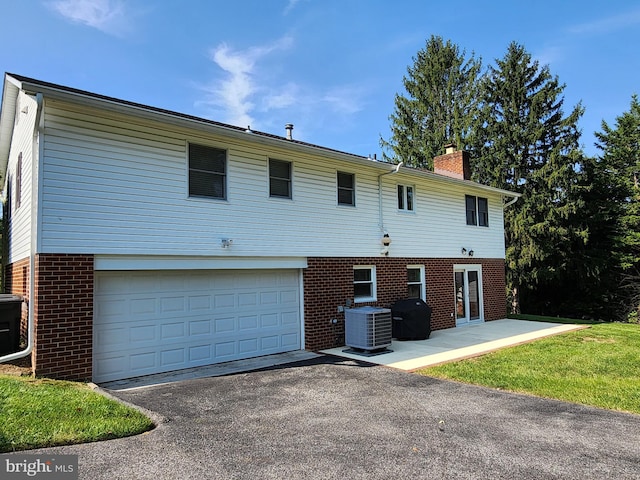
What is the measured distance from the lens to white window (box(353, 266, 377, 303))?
37.2ft

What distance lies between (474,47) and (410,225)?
22.7 metres

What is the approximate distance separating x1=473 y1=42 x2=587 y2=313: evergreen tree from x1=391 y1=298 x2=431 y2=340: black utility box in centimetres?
1461

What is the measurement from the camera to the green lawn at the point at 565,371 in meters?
6.40

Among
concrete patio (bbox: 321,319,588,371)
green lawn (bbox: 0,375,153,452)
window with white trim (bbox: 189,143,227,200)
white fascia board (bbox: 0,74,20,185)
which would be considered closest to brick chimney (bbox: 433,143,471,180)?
concrete patio (bbox: 321,319,588,371)

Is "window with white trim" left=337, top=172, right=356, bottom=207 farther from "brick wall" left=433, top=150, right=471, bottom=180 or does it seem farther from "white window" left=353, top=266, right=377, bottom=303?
"brick wall" left=433, top=150, right=471, bottom=180

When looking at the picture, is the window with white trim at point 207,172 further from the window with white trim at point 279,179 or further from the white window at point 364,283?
the white window at point 364,283

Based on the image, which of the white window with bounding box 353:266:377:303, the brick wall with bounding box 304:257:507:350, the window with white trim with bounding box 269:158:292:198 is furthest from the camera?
the white window with bounding box 353:266:377:303

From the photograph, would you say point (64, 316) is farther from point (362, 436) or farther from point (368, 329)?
point (368, 329)

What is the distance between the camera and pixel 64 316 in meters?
6.70

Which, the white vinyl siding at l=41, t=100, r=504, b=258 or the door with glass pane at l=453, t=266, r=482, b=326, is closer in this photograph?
the white vinyl siding at l=41, t=100, r=504, b=258

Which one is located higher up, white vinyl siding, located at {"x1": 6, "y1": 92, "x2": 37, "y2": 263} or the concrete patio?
white vinyl siding, located at {"x1": 6, "y1": 92, "x2": 37, "y2": 263}

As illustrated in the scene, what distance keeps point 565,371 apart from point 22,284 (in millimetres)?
10473

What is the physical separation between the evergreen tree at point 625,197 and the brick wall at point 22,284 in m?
26.3

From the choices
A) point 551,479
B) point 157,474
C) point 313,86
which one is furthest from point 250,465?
point 313,86
